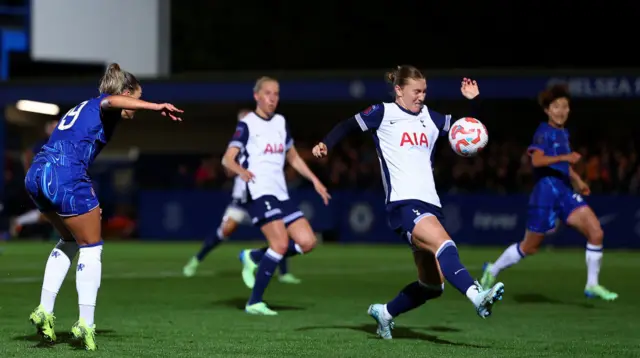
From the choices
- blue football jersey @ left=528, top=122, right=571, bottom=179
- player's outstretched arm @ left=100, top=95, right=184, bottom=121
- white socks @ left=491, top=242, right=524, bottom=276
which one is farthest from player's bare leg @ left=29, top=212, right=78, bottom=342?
blue football jersey @ left=528, top=122, right=571, bottom=179

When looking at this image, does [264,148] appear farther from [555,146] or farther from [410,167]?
[410,167]

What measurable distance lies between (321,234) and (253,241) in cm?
158

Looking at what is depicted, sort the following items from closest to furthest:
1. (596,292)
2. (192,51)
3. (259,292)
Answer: (259,292), (596,292), (192,51)

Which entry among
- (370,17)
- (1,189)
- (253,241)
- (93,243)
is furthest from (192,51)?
(93,243)

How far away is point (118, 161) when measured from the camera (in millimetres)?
33812

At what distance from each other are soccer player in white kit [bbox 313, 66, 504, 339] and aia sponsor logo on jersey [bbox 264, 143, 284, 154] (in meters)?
3.12

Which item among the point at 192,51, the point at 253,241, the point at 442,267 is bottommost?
the point at 253,241

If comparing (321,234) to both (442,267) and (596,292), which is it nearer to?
A: (596,292)

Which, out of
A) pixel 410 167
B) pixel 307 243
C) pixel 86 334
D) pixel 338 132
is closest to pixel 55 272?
pixel 86 334

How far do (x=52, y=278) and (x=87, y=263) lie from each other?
0.48 m

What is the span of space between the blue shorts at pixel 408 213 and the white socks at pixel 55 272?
2.53m

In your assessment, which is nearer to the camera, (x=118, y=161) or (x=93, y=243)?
(x=93, y=243)

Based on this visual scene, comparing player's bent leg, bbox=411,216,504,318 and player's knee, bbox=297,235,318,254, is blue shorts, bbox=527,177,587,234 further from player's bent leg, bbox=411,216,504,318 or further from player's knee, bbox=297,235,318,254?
player's bent leg, bbox=411,216,504,318

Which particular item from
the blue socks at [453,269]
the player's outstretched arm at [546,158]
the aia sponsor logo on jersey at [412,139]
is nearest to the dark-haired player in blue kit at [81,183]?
the aia sponsor logo on jersey at [412,139]
